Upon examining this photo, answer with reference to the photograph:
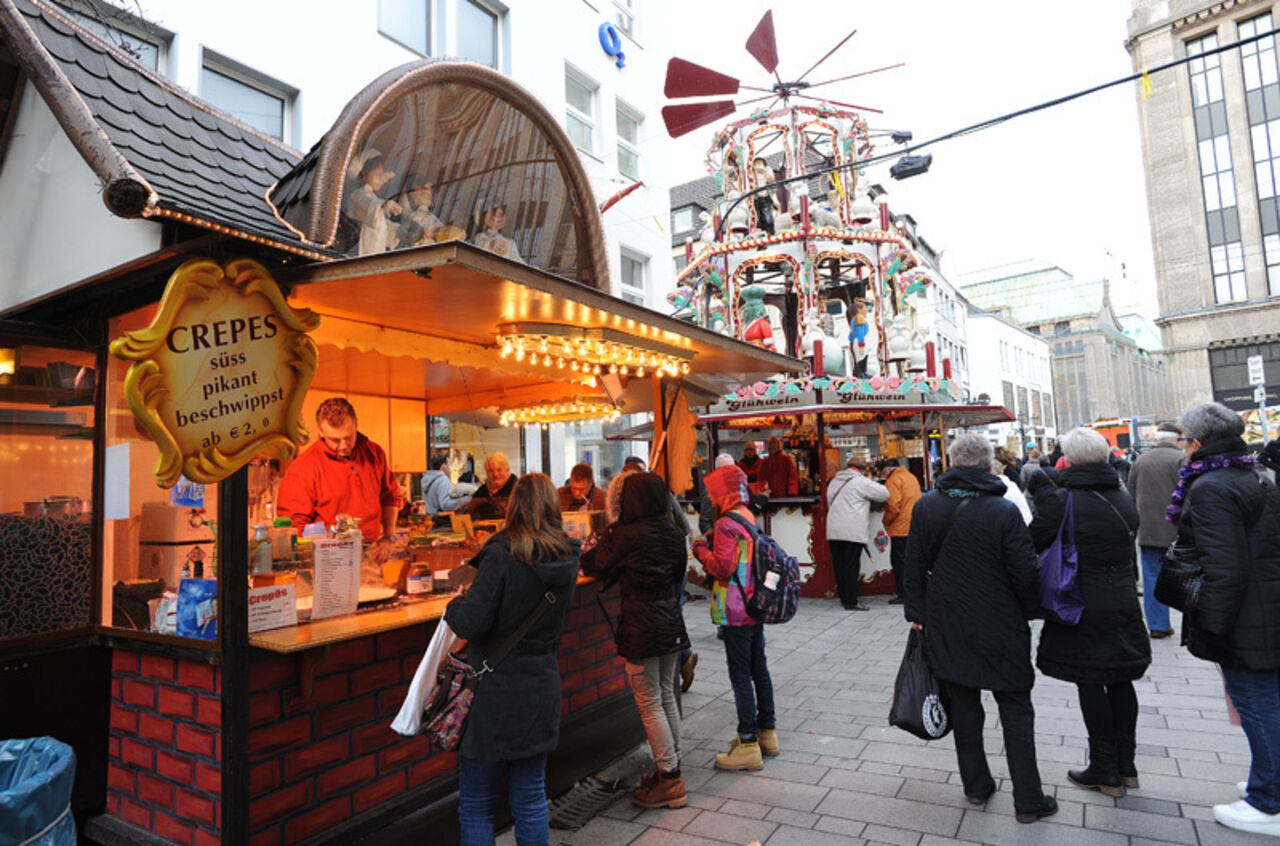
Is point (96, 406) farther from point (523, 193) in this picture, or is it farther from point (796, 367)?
point (796, 367)

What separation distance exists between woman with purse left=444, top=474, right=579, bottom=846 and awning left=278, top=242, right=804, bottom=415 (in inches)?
41.1

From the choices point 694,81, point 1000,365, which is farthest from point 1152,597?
point 1000,365

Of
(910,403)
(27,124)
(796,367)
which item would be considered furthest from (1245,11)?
(27,124)

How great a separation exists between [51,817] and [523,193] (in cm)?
466

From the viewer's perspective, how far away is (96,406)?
12.4ft

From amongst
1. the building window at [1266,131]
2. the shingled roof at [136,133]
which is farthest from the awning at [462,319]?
the building window at [1266,131]

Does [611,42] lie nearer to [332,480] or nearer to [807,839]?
[332,480]

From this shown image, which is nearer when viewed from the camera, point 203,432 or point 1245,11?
point 203,432

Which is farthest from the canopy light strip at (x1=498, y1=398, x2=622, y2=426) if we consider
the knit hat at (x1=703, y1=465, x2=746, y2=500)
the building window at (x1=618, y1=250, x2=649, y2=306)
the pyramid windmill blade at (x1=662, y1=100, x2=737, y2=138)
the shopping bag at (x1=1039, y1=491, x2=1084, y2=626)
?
the building window at (x1=618, y1=250, x2=649, y2=306)

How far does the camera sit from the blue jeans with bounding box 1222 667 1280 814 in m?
3.42

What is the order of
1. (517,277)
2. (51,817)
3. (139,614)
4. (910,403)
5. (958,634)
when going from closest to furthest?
(51,817), (517,277), (139,614), (958,634), (910,403)

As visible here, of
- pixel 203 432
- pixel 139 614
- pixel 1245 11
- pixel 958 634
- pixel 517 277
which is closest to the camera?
pixel 203 432

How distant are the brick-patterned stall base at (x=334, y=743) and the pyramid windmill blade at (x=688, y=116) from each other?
10311 mm

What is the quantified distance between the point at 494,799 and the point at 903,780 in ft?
8.36
